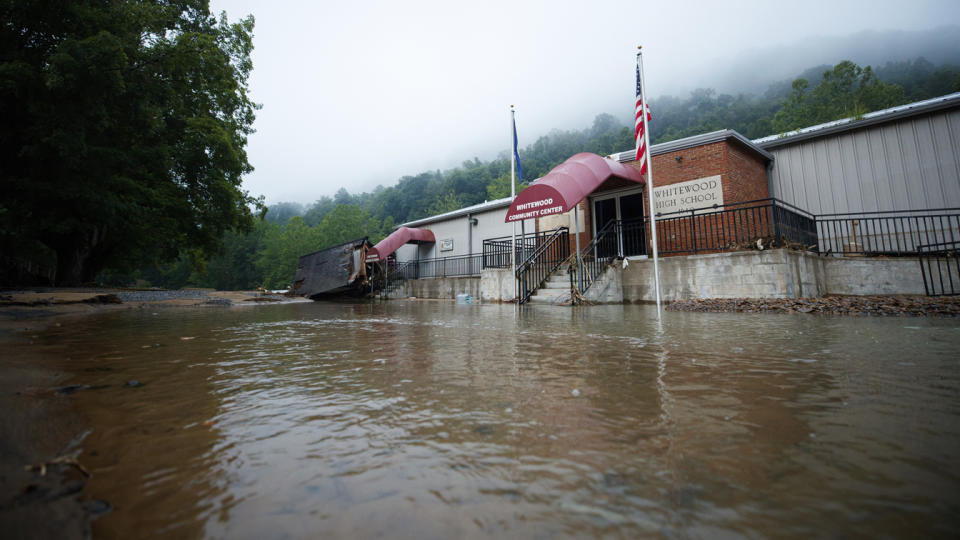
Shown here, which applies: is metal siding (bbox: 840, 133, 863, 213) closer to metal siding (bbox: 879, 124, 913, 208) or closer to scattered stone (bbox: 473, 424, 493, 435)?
metal siding (bbox: 879, 124, 913, 208)

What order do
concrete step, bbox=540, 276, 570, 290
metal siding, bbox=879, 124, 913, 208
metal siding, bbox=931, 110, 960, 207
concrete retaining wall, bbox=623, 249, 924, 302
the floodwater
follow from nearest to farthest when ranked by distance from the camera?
the floodwater
concrete retaining wall, bbox=623, 249, 924, 302
metal siding, bbox=931, 110, 960, 207
metal siding, bbox=879, 124, 913, 208
concrete step, bbox=540, 276, 570, 290

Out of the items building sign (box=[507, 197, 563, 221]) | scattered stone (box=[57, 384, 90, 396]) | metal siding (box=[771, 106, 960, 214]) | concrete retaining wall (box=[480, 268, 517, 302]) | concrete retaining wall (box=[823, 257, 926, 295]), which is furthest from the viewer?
concrete retaining wall (box=[480, 268, 517, 302])

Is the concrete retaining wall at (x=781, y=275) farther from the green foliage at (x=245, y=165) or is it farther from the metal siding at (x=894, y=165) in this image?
the green foliage at (x=245, y=165)

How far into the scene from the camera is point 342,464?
944 millimetres

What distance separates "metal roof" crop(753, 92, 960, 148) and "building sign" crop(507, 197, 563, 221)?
7.78 m

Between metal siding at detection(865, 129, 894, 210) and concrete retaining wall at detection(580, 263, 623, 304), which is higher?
metal siding at detection(865, 129, 894, 210)

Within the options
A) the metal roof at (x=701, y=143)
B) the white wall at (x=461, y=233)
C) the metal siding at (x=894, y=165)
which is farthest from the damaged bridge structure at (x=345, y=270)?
the metal siding at (x=894, y=165)

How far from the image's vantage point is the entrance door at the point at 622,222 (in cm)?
1209

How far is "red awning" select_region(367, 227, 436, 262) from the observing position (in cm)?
1820

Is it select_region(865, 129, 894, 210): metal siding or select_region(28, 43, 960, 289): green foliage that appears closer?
select_region(28, 43, 960, 289): green foliage

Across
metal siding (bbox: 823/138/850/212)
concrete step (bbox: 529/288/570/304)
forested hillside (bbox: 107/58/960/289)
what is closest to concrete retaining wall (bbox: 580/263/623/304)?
concrete step (bbox: 529/288/570/304)

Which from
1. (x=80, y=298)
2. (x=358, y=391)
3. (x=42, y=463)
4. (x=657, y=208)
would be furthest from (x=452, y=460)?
(x=657, y=208)

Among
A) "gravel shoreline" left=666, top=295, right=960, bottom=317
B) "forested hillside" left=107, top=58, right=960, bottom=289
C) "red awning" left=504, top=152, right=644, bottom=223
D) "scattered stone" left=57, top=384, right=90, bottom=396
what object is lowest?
"scattered stone" left=57, top=384, right=90, bottom=396

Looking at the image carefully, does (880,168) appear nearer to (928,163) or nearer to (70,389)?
(928,163)
